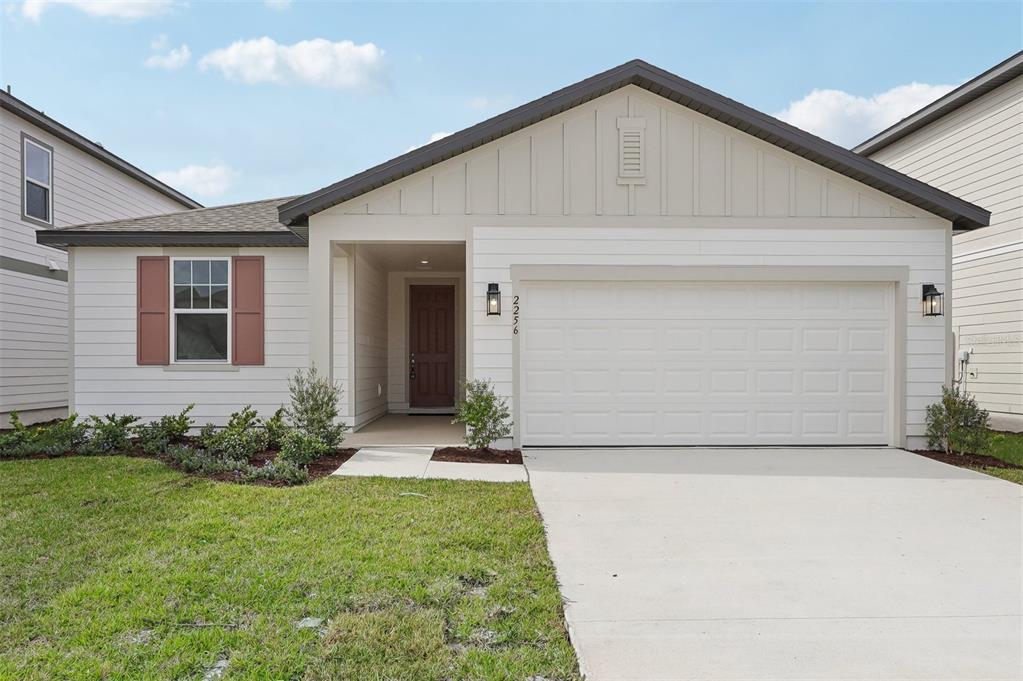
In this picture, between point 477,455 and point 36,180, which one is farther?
point 36,180

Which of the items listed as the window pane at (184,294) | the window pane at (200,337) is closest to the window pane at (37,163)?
the window pane at (184,294)

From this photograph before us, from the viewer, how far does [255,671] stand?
2.59 metres

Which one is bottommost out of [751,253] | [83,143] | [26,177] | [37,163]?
[751,253]

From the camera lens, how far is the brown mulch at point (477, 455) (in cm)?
731

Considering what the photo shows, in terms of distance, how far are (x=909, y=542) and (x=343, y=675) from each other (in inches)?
155

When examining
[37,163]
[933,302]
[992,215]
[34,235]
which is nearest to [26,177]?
[37,163]

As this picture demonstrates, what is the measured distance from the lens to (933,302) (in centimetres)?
807

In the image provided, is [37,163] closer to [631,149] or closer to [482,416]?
[482,416]

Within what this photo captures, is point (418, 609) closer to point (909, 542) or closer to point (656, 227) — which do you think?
point (909, 542)

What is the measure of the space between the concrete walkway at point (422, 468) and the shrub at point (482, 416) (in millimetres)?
537

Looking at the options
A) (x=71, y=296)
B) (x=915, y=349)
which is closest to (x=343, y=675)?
(x=915, y=349)

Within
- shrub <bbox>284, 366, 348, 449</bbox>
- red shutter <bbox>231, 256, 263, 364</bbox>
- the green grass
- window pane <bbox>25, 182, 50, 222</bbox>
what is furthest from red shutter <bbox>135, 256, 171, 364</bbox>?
the green grass

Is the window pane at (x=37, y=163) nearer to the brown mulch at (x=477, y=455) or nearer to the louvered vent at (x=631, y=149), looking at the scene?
the brown mulch at (x=477, y=455)

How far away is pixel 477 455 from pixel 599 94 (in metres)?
4.76
